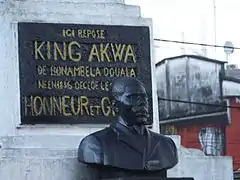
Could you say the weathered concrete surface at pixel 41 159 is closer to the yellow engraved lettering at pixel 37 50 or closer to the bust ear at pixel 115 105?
the bust ear at pixel 115 105

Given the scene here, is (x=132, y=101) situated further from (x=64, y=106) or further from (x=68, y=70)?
(x=68, y=70)

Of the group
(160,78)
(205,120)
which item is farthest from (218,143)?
(160,78)

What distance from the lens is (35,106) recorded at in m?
10.9

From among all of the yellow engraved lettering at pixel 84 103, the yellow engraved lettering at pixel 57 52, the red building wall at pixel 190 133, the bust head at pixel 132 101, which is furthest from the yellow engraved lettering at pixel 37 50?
the red building wall at pixel 190 133

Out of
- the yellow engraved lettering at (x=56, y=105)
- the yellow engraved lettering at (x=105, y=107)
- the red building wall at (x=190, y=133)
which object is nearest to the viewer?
the yellow engraved lettering at (x=56, y=105)

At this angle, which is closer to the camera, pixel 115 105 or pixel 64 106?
pixel 115 105

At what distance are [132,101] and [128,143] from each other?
1.39ft

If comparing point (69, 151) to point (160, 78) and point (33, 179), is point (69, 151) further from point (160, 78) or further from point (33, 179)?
point (160, 78)

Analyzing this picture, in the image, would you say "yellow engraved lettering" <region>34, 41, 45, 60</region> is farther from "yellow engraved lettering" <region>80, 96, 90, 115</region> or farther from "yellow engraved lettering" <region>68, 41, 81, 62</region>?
"yellow engraved lettering" <region>80, 96, 90, 115</region>

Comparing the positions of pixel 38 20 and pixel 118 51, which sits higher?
pixel 38 20

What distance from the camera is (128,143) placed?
32.9 ft

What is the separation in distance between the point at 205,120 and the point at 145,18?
22089 millimetres

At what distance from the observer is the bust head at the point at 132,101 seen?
1005cm

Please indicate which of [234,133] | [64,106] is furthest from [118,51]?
[234,133]
